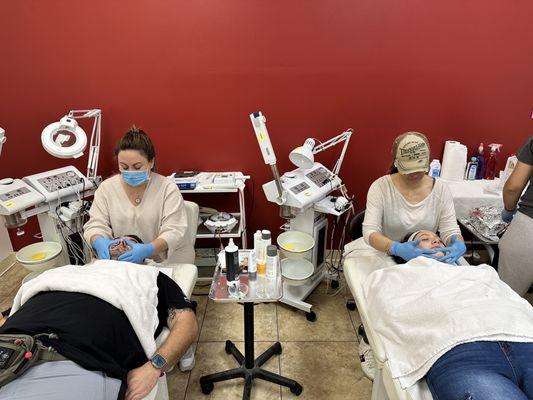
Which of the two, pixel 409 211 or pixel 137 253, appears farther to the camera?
pixel 409 211

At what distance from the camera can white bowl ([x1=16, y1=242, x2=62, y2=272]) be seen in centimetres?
208

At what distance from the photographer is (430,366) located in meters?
1.09

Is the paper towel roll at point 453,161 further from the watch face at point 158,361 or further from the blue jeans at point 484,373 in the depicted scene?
the watch face at point 158,361

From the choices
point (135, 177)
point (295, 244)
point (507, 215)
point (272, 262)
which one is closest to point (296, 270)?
point (295, 244)

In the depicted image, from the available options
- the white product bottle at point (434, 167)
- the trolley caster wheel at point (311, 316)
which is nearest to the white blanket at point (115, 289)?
the trolley caster wheel at point (311, 316)

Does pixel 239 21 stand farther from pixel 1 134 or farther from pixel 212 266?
pixel 212 266

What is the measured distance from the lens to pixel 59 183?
2189mm

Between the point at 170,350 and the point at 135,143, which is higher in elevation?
the point at 135,143

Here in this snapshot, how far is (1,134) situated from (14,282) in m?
1.27

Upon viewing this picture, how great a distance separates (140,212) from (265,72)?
1249 mm

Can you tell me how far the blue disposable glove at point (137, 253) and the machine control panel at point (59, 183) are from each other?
81 cm

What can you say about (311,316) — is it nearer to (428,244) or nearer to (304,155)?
(428,244)

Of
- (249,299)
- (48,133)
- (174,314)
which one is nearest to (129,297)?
(174,314)

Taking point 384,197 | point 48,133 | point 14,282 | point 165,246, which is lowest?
point 14,282
